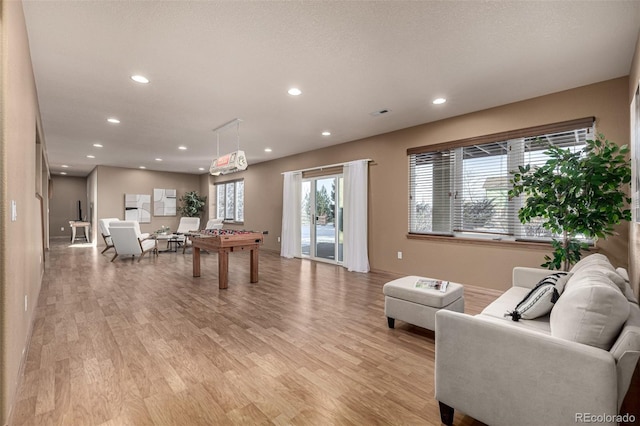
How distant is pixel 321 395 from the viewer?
6.27ft

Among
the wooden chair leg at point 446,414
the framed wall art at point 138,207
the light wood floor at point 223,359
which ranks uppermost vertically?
the framed wall art at point 138,207

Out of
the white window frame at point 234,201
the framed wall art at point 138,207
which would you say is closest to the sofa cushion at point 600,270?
the white window frame at point 234,201

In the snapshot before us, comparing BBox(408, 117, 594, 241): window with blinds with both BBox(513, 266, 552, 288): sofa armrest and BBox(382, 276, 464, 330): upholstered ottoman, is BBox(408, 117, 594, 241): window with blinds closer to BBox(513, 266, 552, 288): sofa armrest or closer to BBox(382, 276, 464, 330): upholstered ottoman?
BBox(513, 266, 552, 288): sofa armrest

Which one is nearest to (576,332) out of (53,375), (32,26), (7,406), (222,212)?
(7,406)

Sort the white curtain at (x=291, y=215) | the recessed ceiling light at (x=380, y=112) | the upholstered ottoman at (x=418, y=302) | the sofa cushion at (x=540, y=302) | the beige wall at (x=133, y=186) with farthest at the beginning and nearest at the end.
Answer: the beige wall at (x=133, y=186)
the white curtain at (x=291, y=215)
the recessed ceiling light at (x=380, y=112)
the upholstered ottoman at (x=418, y=302)
the sofa cushion at (x=540, y=302)

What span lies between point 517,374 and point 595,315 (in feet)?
1.45

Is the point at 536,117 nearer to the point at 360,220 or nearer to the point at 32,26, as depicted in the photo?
the point at 360,220

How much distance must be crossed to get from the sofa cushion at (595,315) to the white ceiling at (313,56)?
2.00 metres

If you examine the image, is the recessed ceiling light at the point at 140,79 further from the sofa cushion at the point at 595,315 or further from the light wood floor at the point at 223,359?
the sofa cushion at the point at 595,315

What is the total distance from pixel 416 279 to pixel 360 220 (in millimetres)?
2631

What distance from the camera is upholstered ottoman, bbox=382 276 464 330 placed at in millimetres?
2709

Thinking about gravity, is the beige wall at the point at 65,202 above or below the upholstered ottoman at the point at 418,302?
above

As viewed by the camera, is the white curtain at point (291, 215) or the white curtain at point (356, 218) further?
the white curtain at point (291, 215)

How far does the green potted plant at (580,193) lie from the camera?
2.74 meters
